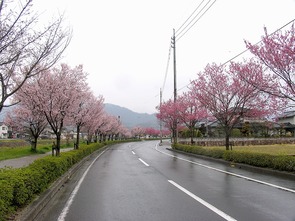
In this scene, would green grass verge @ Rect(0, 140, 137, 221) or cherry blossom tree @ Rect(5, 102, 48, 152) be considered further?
cherry blossom tree @ Rect(5, 102, 48, 152)

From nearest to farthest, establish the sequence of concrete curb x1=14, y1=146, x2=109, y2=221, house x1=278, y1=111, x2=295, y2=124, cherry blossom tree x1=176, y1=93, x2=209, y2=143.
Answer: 1. concrete curb x1=14, y1=146, x2=109, y2=221
2. house x1=278, y1=111, x2=295, y2=124
3. cherry blossom tree x1=176, y1=93, x2=209, y2=143

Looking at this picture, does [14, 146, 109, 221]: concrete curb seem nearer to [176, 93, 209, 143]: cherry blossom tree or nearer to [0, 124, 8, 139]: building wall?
[176, 93, 209, 143]: cherry blossom tree

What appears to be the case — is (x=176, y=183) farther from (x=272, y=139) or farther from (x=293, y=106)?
(x=272, y=139)

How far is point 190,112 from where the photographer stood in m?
35.9

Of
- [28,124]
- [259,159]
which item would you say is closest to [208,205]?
[259,159]

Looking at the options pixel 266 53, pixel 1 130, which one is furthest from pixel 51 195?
pixel 1 130

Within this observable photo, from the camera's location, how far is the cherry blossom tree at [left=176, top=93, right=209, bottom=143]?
33.2 metres

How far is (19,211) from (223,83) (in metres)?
17.4

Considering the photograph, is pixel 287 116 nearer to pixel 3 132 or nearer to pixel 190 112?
pixel 190 112

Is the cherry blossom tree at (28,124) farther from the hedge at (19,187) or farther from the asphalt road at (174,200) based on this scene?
the hedge at (19,187)

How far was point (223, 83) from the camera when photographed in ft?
69.7

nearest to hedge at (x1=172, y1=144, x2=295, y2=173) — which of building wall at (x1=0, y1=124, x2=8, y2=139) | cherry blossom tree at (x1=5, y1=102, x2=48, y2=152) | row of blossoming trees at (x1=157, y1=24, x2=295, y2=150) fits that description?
row of blossoming trees at (x1=157, y1=24, x2=295, y2=150)

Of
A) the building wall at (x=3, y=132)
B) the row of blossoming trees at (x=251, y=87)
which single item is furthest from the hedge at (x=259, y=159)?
the building wall at (x=3, y=132)

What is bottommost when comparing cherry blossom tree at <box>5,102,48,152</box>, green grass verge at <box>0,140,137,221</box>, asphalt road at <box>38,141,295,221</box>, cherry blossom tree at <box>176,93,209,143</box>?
asphalt road at <box>38,141,295,221</box>
